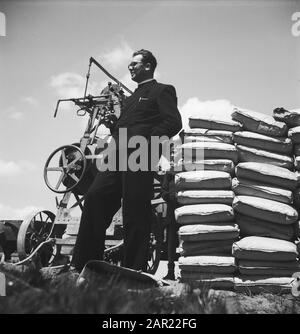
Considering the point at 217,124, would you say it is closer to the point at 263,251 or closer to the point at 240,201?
the point at 240,201

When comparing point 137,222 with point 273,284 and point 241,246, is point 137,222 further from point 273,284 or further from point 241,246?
point 273,284

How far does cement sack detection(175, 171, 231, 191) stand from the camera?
10.3ft

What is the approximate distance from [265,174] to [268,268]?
0.69 m

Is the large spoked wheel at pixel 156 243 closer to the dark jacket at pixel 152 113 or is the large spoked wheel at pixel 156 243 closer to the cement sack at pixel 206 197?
the cement sack at pixel 206 197

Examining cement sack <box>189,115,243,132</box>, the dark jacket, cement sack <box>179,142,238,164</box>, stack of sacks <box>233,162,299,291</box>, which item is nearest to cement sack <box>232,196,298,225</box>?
stack of sacks <box>233,162,299,291</box>

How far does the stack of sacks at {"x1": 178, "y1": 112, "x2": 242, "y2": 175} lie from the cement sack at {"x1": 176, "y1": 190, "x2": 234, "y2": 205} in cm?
19

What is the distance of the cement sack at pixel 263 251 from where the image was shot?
114 inches

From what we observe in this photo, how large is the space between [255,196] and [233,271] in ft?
1.93

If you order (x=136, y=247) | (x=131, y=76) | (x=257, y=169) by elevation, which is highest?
(x=131, y=76)

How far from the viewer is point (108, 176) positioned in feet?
10.3

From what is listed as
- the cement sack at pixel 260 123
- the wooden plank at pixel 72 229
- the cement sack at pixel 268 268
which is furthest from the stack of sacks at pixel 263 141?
the wooden plank at pixel 72 229

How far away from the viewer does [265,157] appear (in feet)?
10.7

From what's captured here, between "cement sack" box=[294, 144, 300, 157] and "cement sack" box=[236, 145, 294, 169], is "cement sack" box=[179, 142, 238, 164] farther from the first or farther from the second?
"cement sack" box=[294, 144, 300, 157]
